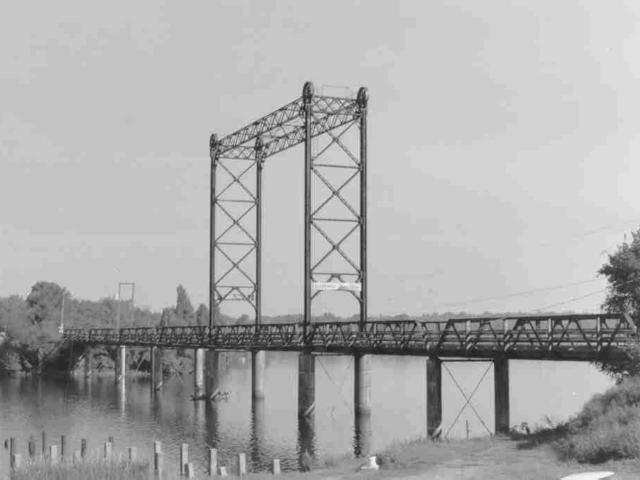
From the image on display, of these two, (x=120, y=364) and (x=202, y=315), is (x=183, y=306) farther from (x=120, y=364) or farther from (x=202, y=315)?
(x=120, y=364)

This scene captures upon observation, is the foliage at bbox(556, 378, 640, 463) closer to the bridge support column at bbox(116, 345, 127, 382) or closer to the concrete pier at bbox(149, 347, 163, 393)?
the concrete pier at bbox(149, 347, 163, 393)

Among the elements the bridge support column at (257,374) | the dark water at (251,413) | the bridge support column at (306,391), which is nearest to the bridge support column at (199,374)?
the dark water at (251,413)

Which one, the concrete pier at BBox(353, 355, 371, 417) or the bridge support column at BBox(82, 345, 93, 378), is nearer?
the concrete pier at BBox(353, 355, 371, 417)

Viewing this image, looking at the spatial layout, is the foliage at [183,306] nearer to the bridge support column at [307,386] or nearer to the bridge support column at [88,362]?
the bridge support column at [88,362]

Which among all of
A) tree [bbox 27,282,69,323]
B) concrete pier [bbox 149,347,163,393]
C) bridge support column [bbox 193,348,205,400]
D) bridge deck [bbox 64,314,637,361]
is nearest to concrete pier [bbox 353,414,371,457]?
bridge deck [bbox 64,314,637,361]

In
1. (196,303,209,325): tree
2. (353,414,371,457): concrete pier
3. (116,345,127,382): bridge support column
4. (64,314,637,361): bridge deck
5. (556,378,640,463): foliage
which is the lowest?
(353,414,371,457): concrete pier

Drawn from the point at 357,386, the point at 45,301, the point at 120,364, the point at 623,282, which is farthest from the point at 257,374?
the point at 45,301
